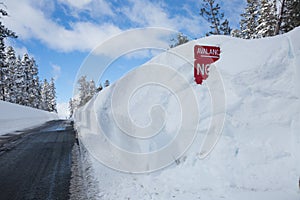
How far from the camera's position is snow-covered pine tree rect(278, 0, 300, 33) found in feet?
57.0

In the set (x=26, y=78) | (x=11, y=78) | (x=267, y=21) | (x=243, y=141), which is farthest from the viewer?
(x=26, y=78)

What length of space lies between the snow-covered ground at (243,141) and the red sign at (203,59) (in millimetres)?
391

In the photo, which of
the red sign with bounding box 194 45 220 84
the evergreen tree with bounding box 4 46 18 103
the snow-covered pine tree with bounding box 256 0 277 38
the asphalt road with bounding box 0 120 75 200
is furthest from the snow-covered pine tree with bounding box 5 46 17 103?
the red sign with bounding box 194 45 220 84

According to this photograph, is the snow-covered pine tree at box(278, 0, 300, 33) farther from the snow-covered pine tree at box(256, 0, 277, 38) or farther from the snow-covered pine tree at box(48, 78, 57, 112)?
the snow-covered pine tree at box(48, 78, 57, 112)

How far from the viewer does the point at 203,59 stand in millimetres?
5582

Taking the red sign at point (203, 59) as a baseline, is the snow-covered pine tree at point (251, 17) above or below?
above

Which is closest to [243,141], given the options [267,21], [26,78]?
[267,21]

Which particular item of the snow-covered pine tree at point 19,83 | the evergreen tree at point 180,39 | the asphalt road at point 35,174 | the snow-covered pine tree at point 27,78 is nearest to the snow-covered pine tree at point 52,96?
the snow-covered pine tree at point 27,78

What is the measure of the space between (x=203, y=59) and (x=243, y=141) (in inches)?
92.4

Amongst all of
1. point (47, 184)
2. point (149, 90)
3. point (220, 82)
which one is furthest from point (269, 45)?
point (47, 184)

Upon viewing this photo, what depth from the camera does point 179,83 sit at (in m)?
6.67

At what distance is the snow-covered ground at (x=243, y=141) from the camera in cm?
Answer: 379

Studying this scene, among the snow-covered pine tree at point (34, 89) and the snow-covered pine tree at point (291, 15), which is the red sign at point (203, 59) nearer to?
the snow-covered pine tree at point (291, 15)

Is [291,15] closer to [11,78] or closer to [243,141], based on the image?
[243,141]
